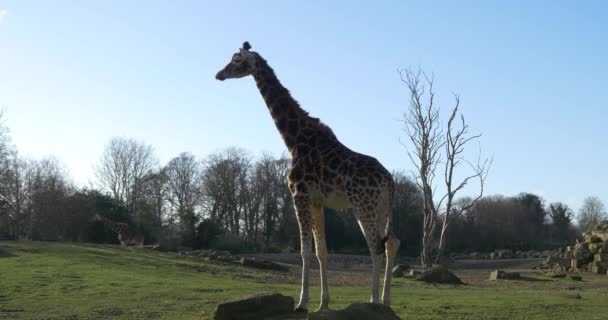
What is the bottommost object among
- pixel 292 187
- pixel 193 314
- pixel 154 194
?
pixel 193 314

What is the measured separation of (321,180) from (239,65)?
2.65 metres

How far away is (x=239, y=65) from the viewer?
11.2 meters

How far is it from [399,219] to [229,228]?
16.8 meters

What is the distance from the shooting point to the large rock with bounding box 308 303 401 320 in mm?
8312

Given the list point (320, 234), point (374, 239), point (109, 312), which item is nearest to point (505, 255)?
point (109, 312)

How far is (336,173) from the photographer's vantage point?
392 inches

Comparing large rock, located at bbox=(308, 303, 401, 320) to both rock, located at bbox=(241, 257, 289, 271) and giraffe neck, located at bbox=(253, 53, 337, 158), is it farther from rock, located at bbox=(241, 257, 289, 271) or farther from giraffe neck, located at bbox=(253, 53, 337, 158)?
rock, located at bbox=(241, 257, 289, 271)

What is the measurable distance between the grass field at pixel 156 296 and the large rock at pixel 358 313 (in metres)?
2.00

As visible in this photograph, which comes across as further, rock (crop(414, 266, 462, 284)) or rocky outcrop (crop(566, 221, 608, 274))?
rocky outcrop (crop(566, 221, 608, 274))

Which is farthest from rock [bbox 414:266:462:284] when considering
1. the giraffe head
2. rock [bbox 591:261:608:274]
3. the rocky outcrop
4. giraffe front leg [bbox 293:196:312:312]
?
the giraffe head

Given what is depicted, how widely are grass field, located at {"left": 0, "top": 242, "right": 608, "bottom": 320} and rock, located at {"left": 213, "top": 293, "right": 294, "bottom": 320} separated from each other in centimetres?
118

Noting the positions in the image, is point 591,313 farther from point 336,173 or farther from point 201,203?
point 201,203

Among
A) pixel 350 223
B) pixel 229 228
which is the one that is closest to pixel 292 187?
pixel 350 223

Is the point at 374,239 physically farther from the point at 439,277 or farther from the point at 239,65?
the point at 439,277
